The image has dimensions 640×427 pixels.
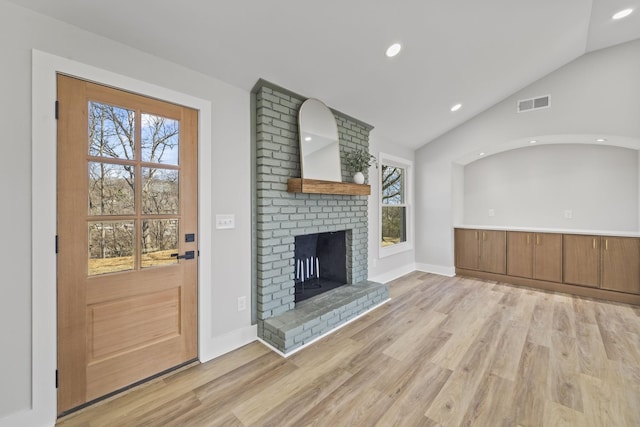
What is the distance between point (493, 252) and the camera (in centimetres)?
448

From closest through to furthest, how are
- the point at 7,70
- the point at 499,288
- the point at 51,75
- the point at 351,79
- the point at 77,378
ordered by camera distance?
the point at 7,70, the point at 51,75, the point at 77,378, the point at 351,79, the point at 499,288

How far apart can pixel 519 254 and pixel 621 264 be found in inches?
43.2

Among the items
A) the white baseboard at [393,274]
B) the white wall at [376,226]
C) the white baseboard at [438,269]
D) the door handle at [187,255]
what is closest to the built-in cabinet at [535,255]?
the white baseboard at [438,269]

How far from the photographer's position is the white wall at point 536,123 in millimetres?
3350

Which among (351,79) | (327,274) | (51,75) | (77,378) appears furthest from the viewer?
(327,274)

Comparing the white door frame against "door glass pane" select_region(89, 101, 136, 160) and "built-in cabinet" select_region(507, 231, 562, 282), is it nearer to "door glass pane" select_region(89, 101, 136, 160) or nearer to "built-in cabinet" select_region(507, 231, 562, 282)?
"door glass pane" select_region(89, 101, 136, 160)

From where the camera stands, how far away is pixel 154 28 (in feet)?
5.60

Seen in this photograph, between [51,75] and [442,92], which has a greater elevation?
[442,92]

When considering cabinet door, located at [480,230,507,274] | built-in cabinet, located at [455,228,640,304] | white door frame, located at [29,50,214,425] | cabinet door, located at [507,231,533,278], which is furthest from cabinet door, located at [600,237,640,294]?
white door frame, located at [29,50,214,425]

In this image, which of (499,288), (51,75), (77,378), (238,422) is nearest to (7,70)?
(51,75)

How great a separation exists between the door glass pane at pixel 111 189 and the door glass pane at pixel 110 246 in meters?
0.09

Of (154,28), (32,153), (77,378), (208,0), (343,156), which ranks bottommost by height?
(77,378)

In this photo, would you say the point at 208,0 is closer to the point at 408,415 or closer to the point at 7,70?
the point at 7,70

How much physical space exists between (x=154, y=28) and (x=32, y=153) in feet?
3.45
